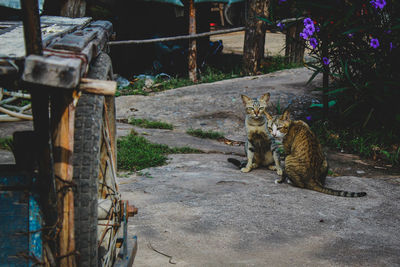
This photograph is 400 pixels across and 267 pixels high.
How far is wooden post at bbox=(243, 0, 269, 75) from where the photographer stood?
870cm

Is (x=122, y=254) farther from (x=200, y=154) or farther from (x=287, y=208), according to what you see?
(x=200, y=154)

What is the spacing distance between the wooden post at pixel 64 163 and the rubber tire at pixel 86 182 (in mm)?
83

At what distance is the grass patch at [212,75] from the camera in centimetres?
897

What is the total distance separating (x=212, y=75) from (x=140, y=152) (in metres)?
4.76

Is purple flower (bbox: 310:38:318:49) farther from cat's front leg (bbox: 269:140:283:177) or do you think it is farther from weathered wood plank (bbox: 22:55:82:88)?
weathered wood plank (bbox: 22:55:82:88)

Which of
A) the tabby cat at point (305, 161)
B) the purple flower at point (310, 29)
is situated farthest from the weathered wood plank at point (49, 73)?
the purple flower at point (310, 29)

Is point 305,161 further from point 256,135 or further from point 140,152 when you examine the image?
point 140,152

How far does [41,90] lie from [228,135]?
5.33 metres

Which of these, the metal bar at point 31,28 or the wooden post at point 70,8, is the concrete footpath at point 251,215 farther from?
the wooden post at point 70,8

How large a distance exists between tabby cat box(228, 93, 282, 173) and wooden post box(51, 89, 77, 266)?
3.53 m

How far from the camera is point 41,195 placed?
4.64ft

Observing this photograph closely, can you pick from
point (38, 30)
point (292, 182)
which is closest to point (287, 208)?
point (292, 182)

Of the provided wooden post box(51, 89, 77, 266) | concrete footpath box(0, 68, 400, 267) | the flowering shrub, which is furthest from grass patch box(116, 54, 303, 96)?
wooden post box(51, 89, 77, 266)

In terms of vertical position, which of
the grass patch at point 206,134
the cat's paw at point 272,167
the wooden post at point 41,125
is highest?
the wooden post at point 41,125
